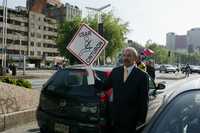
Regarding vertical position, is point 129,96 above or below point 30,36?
below

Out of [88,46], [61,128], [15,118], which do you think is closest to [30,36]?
[15,118]

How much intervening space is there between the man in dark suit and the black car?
92 centimetres

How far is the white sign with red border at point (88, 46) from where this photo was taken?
8.96 meters

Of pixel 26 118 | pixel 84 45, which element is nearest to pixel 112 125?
pixel 84 45

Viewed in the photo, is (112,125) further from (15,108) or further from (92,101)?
(15,108)

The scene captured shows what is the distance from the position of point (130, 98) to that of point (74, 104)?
1656mm

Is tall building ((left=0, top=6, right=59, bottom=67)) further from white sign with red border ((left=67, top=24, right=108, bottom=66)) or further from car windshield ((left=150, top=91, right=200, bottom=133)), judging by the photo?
car windshield ((left=150, top=91, right=200, bottom=133))

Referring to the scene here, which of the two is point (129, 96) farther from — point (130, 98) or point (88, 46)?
point (88, 46)

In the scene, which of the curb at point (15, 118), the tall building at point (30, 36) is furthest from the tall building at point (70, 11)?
the curb at point (15, 118)

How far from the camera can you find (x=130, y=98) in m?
5.49

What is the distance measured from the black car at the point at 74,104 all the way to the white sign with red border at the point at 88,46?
1224mm

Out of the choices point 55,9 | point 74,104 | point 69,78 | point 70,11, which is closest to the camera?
point 74,104

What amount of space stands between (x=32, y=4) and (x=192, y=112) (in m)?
156

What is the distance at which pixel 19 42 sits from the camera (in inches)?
4483
